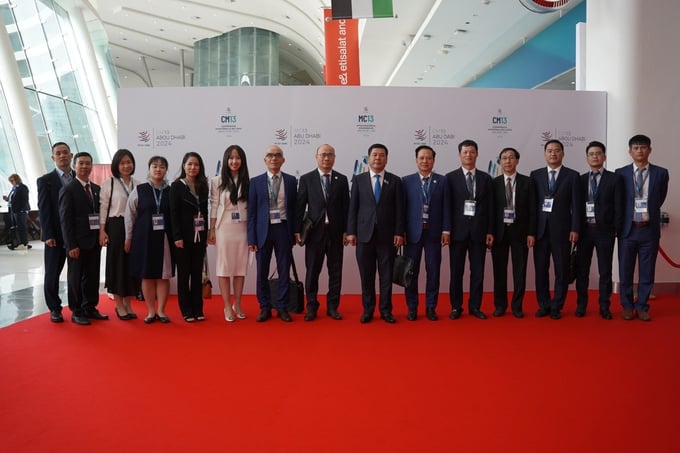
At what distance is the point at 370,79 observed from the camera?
15914 mm

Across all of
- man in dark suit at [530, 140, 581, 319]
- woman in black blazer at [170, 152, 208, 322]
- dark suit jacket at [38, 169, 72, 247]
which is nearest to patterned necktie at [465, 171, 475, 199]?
man in dark suit at [530, 140, 581, 319]

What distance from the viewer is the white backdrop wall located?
5.63 meters

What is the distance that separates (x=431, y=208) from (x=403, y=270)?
620 millimetres

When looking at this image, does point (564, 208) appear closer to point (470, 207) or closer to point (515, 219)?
point (515, 219)

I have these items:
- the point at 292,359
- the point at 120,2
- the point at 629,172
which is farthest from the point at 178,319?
the point at 120,2

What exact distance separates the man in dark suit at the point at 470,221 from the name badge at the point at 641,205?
1.22 metres

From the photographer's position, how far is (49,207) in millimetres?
4277

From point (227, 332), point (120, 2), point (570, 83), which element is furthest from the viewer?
point (120, 2)

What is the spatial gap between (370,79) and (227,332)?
1318 centimetres

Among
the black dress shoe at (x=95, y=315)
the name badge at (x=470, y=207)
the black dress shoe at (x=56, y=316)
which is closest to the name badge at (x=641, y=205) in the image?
the name badge at (x=470, y=207)

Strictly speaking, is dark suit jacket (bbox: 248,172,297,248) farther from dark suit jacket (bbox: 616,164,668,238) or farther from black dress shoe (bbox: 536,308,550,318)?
dark suit jacket (bbox: 616,164,668,238)

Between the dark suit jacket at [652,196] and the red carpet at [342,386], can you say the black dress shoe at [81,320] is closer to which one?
the red carpet at [342,386]

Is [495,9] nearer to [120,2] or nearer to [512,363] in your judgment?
[512,363]

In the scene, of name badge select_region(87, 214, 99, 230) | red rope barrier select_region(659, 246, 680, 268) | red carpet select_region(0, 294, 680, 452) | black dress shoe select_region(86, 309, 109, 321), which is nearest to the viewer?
red carpet select_region(0, 294, 680, 452)
